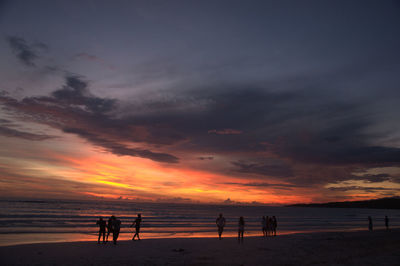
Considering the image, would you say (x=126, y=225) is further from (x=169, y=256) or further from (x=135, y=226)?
(x=169, y=256)

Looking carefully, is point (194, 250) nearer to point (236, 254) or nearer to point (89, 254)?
point (236, 254)

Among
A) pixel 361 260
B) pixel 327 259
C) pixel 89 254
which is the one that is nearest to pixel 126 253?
pixel 89 254

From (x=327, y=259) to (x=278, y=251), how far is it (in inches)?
132

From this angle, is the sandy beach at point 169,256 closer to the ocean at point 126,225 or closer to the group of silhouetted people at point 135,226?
the group of silhouetted people at point 135,226

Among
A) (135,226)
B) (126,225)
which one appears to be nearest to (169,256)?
(135,226)

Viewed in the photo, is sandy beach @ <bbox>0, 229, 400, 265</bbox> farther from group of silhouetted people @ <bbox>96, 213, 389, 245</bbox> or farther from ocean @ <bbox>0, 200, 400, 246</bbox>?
ocean @ <bbox>0, 200, 400, 246</bbox>

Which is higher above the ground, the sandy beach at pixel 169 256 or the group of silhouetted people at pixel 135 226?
the group of silhouetted people at pixel 135 226

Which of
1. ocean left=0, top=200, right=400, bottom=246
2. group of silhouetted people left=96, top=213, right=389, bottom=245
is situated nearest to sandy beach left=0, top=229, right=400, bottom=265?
group of silhouetted people left=96, top=213, right=389, bottom=245

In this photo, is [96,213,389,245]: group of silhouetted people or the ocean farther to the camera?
the ocean

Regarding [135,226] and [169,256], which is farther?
[135,226]

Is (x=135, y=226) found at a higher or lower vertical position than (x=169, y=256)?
higher

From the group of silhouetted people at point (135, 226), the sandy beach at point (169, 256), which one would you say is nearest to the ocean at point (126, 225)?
the group of silhouetted people at point (135, 226)

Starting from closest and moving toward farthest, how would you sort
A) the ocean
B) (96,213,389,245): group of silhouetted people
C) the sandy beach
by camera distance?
the sandy beach
(96,213,389,245): group of silhouetted people
the ocean

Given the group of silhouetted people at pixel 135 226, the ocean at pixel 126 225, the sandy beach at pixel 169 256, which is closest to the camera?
the sandy beach at pixel 169 256
